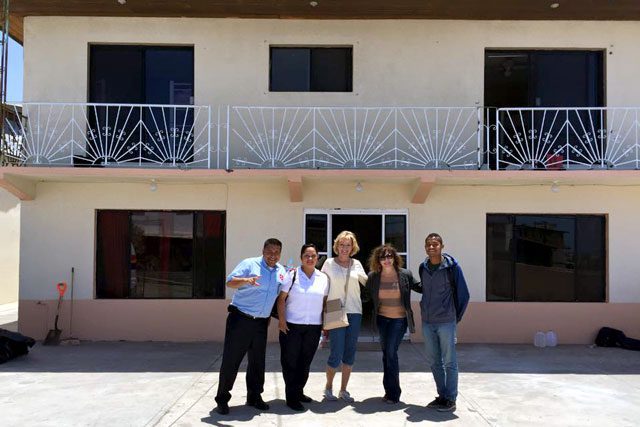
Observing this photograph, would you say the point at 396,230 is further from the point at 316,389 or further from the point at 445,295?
the point at 445,295

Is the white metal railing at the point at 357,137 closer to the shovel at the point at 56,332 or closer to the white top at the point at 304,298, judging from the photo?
the shovel at the point at 56,332

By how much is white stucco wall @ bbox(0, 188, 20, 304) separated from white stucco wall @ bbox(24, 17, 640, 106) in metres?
6.65

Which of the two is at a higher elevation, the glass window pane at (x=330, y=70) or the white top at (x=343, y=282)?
the glass window pane at (x=330, y=70)

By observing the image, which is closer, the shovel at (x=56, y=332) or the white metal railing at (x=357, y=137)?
the shovel at (x=56, y=332)

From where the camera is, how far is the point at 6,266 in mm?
14938

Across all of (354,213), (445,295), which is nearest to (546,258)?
(354,213)

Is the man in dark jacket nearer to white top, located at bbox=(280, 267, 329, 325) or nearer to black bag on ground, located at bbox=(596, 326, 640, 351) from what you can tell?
white top, located at bbox=(280, 267, 329, 325)

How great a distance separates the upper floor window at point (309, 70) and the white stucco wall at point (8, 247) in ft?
30.2

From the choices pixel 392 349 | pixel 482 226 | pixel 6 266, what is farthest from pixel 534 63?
pixel 6 266

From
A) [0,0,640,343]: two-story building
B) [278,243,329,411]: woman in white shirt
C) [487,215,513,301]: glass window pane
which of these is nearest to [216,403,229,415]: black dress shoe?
[278,243,329,411]: woman in white shirt

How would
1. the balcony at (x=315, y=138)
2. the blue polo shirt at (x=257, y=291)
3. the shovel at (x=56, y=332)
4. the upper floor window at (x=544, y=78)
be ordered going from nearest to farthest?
the blue polo shirt at (x=257, y=291) < the shovel at (x=56, y=332) < the balcony at (x=315, y=138) < the upper floor window at (x=544, y=78)

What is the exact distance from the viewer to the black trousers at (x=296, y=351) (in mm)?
5719

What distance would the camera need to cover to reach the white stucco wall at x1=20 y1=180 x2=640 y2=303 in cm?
949

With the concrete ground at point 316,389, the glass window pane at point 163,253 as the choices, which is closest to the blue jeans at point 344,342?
the concrete ground at point 316,389
